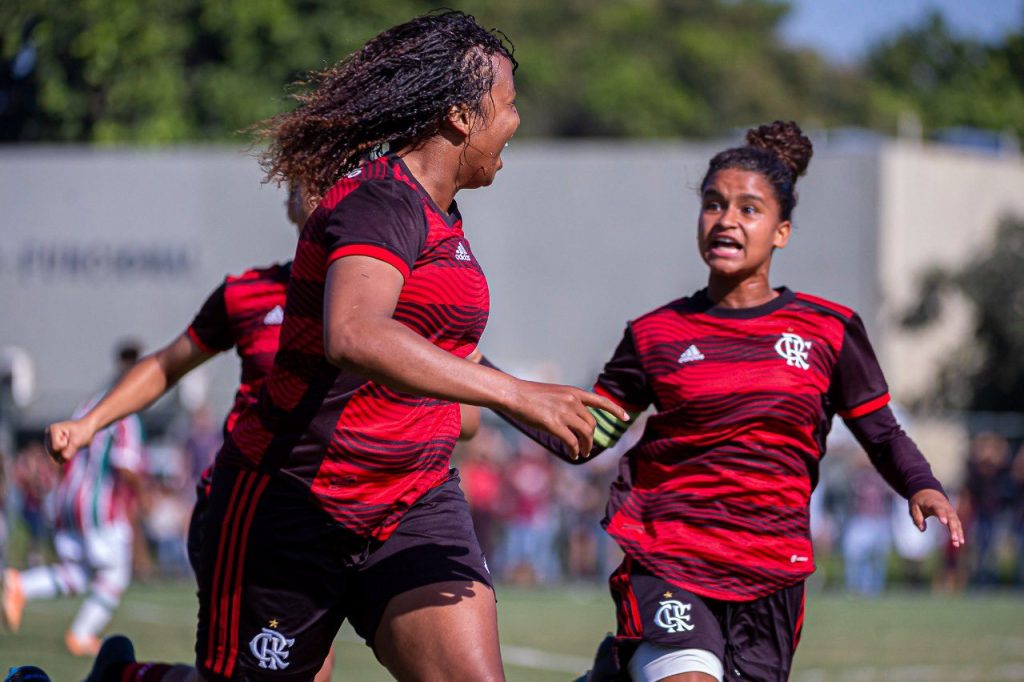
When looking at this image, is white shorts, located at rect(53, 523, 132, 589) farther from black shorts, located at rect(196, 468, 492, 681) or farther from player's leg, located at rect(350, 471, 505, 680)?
player's leg, located at rect(350, 471, 505, 680)

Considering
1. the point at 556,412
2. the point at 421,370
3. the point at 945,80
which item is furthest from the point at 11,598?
the point at 945,80

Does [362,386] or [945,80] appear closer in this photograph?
[362,386]

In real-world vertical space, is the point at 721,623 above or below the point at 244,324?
below

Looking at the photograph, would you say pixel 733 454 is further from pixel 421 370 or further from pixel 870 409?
pixel 421 370

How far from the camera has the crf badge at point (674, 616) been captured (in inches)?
177

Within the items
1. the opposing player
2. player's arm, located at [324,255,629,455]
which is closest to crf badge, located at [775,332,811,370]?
player's arm, located at [324,255,629,455]

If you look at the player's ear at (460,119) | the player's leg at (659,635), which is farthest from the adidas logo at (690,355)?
the player's ear at (460,119)

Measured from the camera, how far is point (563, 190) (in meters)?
25.2

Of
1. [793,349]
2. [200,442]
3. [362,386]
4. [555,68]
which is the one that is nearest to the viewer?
[362,386]

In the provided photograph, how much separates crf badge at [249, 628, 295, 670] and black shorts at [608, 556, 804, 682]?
1.15 metres

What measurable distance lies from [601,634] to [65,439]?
24.0ft

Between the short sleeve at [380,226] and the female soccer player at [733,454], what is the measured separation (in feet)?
4.24

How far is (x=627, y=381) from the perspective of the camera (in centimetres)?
491

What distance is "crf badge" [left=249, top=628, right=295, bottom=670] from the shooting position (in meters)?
3.98
